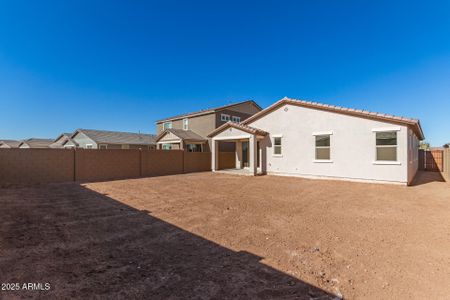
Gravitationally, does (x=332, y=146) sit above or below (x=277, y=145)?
below

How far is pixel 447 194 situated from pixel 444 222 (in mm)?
4994

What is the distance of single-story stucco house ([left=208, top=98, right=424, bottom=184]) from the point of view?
37.9ft

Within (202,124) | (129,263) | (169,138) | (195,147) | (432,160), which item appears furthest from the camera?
(195,147)

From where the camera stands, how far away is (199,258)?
3.74m

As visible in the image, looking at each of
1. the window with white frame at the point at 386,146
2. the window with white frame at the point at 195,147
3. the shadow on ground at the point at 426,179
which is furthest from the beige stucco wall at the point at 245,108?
the shadow on ground at the point at 426,179

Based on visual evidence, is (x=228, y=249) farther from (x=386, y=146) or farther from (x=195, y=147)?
(x=195, y=147)

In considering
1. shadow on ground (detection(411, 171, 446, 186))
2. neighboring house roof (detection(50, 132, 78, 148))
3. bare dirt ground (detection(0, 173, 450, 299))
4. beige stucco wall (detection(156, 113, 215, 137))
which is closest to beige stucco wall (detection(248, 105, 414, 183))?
shadow on ground (detection(411, 171, 446, 186))

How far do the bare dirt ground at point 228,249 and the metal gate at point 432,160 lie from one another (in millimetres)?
15331

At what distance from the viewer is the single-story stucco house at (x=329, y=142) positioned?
1155cm

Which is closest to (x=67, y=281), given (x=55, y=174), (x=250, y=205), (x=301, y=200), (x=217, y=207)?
(x=217, y=207)

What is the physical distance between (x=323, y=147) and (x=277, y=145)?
3.40m

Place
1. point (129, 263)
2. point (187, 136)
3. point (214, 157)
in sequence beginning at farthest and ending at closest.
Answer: point (187, 136)
point (214, 157)
point (129, 263)

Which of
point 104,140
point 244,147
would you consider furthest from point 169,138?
point 104,140

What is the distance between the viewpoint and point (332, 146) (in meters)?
13.5
